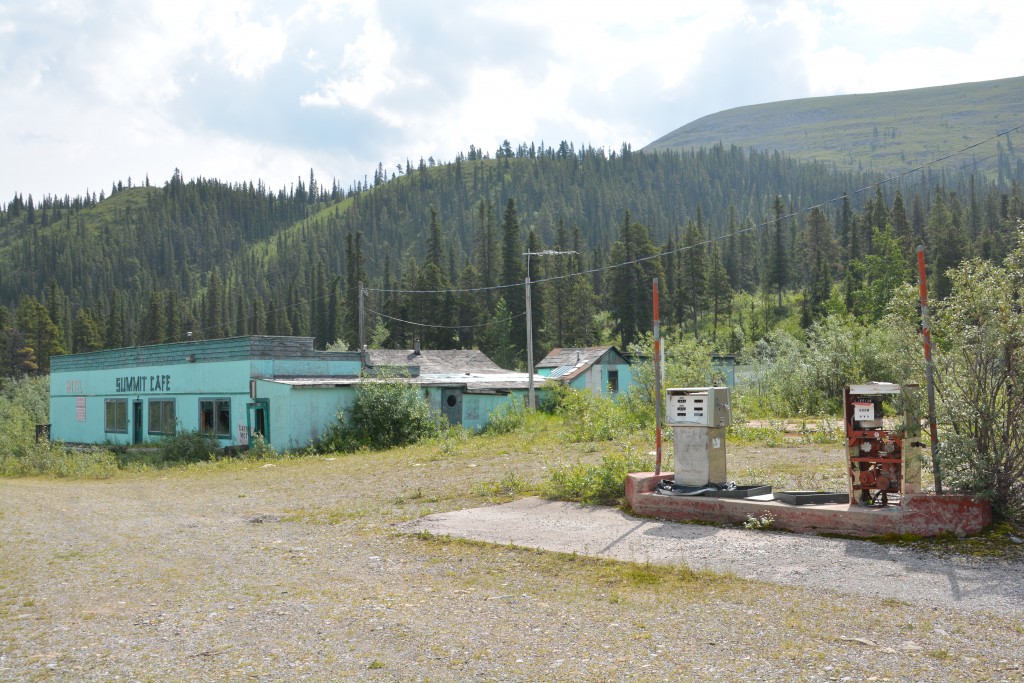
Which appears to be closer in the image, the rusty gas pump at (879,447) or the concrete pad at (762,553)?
the concrete pad at (762,553)

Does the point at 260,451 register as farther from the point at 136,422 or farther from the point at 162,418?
the point at 136,422

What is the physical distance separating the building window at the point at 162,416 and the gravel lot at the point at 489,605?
62.1ft

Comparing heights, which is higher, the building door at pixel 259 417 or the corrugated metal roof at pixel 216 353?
the corrugated metal roof at pixel 216 353

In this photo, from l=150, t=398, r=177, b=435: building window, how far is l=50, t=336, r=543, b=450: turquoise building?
36mm

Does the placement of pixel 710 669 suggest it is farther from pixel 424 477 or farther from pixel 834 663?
pixel 424 477

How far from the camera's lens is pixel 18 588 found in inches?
309

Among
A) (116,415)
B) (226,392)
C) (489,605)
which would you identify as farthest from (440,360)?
(489,605)

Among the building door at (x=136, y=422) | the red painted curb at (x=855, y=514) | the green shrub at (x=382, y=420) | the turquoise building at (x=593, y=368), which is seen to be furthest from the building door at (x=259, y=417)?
the turquoise building at (x=593, y=368)

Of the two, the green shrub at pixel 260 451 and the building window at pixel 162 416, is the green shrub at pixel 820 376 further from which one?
the building window at pixel 162 416

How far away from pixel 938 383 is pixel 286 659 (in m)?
6.89

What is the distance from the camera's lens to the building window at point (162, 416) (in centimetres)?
2984

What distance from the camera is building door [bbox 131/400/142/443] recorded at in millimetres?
31438

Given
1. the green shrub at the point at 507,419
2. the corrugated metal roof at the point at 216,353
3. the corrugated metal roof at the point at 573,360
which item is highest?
the corrugated metal roof at the point at 216,353

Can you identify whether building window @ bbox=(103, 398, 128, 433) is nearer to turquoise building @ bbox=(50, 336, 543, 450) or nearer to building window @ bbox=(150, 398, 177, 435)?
turquoise building @ bbox=(50, 336, 543, 450)
